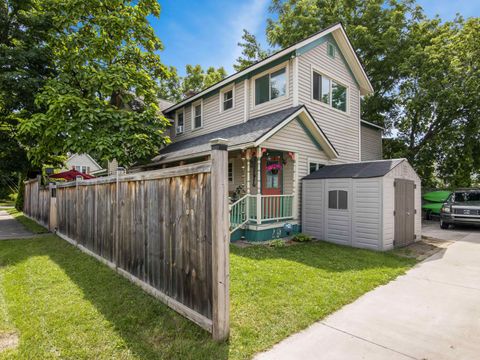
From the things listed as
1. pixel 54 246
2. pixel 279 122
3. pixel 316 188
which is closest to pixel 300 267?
pixel 316 188

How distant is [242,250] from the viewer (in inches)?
274

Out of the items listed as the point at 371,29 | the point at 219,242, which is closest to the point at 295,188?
the point at 219,242

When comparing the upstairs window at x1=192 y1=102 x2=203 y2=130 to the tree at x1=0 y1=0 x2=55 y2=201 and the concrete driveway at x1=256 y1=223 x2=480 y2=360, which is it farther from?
the concrete driveway at x1=256 y1=223 x2=480 y2=360

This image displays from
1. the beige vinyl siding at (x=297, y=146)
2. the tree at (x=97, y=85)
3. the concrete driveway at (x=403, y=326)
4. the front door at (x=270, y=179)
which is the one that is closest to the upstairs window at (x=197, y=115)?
the tree at (x=97, y=85)

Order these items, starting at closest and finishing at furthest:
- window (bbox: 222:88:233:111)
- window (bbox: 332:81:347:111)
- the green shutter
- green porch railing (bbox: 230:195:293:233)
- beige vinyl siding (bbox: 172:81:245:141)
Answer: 1. green porch railing (bbox: 230:195:293:233)
2. the green shutter
3. beige vinyl siding (bbox: 172:81:245:141)
4. window (bbox: 332:81:347:111)
5. window (bbox: 222:88:233:111)

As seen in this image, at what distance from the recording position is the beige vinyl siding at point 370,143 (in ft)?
50.6

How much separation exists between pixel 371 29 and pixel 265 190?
1648cm

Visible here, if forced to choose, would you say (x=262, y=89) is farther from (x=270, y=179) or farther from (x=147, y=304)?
(x=147, y=304)

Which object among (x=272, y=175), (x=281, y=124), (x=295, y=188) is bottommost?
(x=295, y=188)

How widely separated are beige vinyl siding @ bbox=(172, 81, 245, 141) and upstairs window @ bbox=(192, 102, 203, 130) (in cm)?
33

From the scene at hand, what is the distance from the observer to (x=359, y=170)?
8.18 meters

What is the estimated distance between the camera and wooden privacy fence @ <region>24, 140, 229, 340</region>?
2.92m

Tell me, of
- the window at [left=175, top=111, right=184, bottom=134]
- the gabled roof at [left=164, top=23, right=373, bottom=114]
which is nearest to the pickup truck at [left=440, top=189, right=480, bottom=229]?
the gabled roof at [left=164, top=23, right=373, bottom=114]

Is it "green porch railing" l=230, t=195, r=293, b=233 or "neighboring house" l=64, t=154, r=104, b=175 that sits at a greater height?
"neighboring house" l=64, t=154, r=104, b=175
